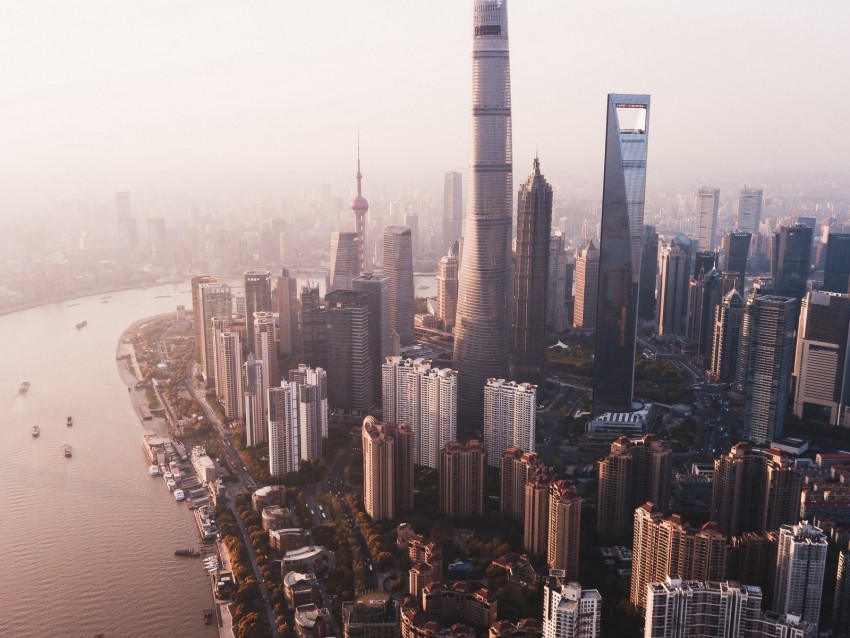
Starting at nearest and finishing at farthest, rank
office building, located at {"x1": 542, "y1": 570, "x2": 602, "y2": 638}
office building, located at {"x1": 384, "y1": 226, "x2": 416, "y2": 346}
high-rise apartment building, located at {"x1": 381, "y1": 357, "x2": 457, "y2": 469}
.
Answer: office building, located at {"x1": 542, "y1": 570, "x2": 602, "y2": 638} < high-rise apartment building, located at {"x1": 381, "y1": 357, "x2": 457, "y2": 469} < office building, located at {"x1": 384, "y1": 226, "x2": 416, "y2": 346}

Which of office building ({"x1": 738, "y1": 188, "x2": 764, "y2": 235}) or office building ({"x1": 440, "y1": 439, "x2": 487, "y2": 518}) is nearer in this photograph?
office building ({"x1": 440, "y1": 439, "x2": 487, "y2": 518})

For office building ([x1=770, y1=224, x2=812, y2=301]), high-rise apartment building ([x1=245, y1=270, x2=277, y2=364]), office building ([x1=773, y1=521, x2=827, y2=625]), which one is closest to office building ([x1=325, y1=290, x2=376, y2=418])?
high-rise apartment building ([x1=245, y1=270, x2=277, y2=364])

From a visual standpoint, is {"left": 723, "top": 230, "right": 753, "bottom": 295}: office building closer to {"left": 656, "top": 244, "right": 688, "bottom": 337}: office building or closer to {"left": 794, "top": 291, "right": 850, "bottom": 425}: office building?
{"left": 656, "top": 244, "right": 688, "bottom": 337}: office building

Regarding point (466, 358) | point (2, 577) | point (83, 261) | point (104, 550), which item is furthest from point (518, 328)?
point (83, 261)

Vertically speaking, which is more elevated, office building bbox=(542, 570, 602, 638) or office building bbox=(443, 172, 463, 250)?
office building bbox=(443, 172, 463, 250)

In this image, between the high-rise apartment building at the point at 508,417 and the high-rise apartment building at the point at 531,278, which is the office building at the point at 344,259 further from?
the high-rise apartment building at the point at 508,417

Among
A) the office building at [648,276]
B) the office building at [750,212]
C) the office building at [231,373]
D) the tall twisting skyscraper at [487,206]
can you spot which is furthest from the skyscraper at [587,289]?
the office building at [231,373]

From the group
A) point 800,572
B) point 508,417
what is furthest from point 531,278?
point 800,572
